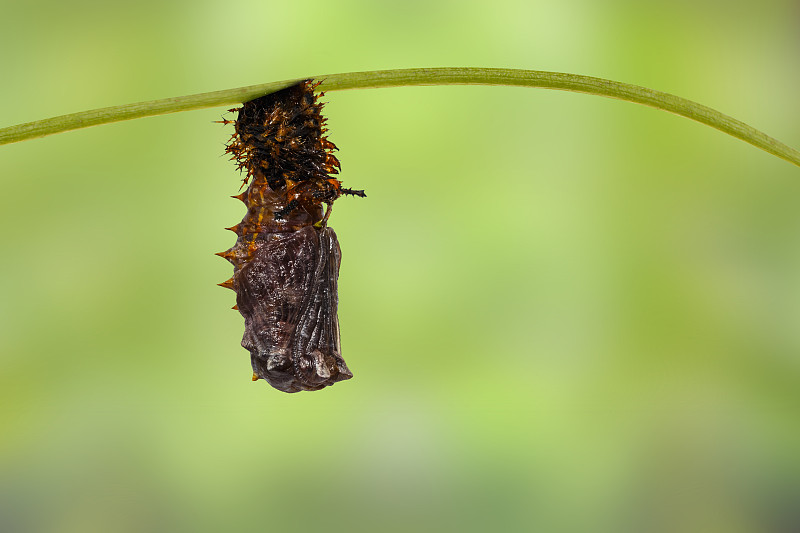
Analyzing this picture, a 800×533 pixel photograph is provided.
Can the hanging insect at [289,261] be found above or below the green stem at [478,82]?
below

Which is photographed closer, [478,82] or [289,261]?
[478,82]

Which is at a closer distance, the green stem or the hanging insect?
the green stem

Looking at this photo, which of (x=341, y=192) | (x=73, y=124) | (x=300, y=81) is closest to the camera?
(x=73, y=124)

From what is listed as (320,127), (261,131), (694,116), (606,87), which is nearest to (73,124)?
(261,131)

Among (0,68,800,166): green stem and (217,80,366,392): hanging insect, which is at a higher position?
(0,68,800,166): green stem

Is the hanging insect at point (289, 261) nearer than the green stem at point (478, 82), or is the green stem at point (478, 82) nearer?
the green stem at point (478, 82)

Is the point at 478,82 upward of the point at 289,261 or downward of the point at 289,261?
upward

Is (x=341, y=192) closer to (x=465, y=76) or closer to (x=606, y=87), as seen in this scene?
(x=465, y=76)

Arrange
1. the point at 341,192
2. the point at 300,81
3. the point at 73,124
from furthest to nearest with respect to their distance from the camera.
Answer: the point at 341,192 < the point at 300,81 < the point at 73,124
